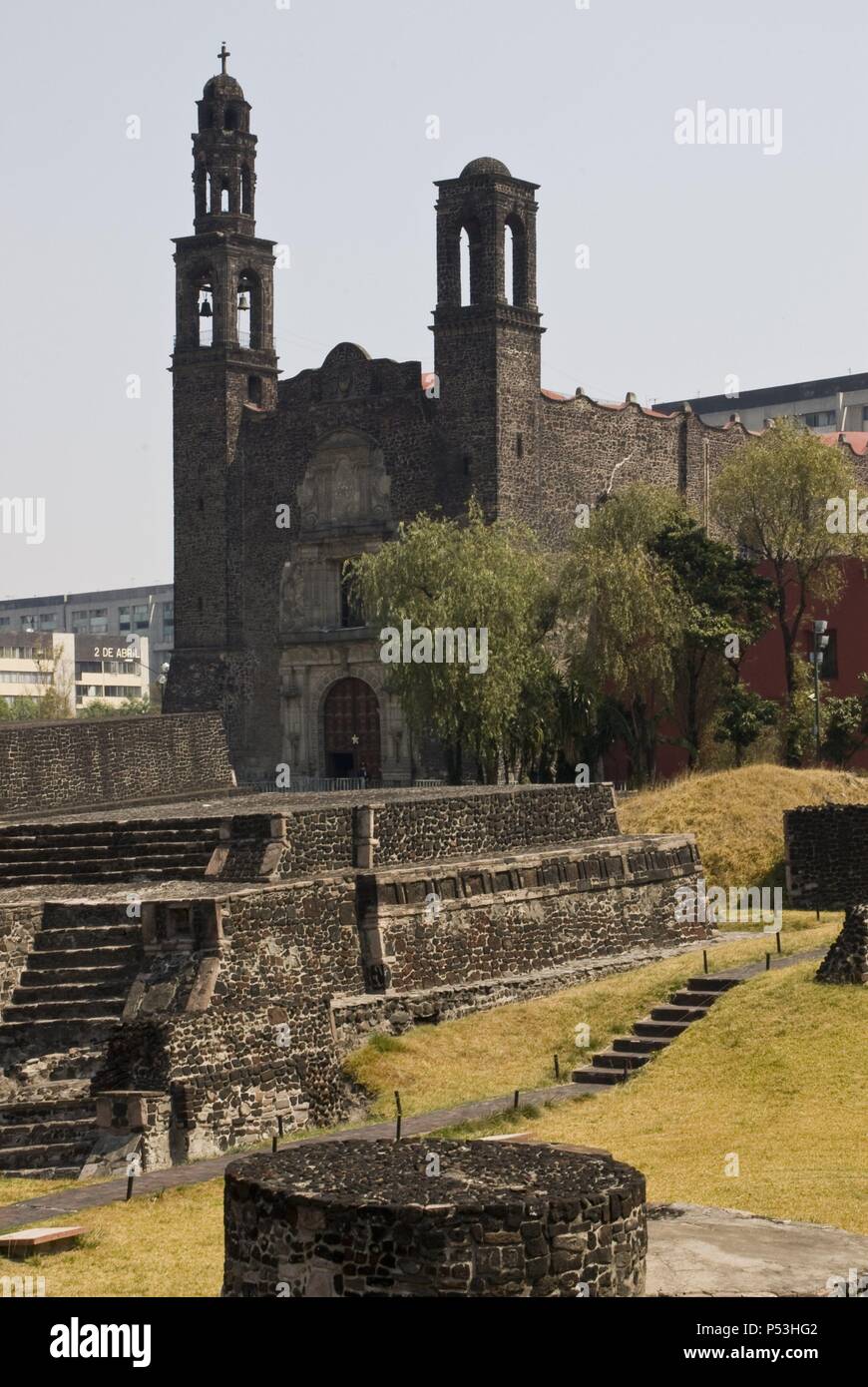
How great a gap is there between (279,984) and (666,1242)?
31.9 ft

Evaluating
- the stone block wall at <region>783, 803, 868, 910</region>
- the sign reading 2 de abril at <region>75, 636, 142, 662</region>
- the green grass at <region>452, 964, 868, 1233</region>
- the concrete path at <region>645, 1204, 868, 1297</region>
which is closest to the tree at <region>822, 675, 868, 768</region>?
the stone block wall at <region>783, 803, 868, 910</region>

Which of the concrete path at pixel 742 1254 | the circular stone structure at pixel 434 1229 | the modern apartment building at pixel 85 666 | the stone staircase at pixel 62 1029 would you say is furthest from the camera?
the modern apartment building at pixel 85 666

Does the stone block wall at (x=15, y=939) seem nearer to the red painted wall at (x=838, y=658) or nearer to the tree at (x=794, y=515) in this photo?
the red painted wall at (x=838, y=658)

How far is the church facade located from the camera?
5309 centimetres

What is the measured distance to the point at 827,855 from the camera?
108ft

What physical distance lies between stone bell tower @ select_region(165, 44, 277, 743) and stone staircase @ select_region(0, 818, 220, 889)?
31395 millimetres

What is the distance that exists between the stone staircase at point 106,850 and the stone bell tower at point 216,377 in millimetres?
31395

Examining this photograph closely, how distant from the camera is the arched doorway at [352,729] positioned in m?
55.1

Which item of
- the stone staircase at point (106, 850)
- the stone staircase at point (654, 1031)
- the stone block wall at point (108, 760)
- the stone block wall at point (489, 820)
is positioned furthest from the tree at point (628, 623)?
the stone staircase at point (654, 1031)

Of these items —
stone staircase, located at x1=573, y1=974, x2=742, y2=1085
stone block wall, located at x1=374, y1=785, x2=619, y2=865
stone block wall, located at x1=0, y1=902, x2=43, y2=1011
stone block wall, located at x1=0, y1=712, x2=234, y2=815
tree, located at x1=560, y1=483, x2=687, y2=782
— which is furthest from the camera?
tree, located at x1=560, y1=483, x2=687, y2=782

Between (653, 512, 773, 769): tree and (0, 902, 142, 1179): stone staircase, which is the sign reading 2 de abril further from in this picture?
(0, 902, 142, 1179): stone staircase

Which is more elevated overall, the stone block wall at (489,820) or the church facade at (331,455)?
the church facade at (331,455)

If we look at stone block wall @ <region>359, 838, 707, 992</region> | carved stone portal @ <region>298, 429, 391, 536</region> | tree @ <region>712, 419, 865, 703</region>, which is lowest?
stone block wall @ <region>359, 838, 707, 992</region>

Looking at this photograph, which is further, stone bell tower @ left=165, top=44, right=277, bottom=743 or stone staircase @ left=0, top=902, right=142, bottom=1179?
stone bell tower @ left=165, top=44, right=277, bottom=743
